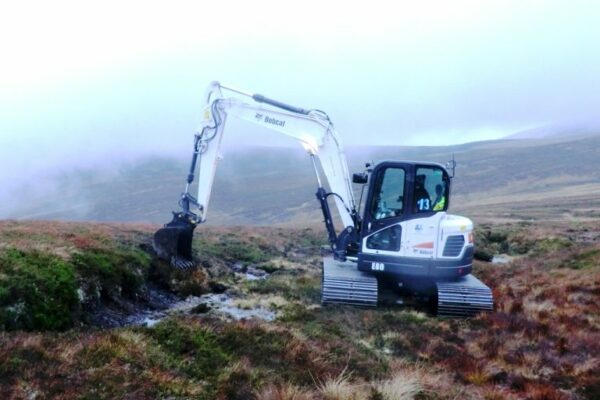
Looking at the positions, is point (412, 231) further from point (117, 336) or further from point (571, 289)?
point (117, 336)

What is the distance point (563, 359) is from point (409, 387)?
14.0ft

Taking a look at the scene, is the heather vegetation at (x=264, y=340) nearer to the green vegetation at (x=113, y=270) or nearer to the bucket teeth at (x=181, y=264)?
the green vegetation at (x=113, y=270)

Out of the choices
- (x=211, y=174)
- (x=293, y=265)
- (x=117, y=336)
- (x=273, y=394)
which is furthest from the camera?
(x=293, y=265)

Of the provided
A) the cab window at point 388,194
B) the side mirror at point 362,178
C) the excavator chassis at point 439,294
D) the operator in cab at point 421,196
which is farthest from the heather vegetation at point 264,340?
the side mirror at point 362,178

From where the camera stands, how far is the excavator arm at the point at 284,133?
17516 millimetres

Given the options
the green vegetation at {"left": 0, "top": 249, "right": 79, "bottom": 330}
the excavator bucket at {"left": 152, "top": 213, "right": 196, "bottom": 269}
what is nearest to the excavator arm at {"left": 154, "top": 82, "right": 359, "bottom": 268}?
the excavator bucket at {"left": 152, "top": 213, "right": 196, "bottom": 269}

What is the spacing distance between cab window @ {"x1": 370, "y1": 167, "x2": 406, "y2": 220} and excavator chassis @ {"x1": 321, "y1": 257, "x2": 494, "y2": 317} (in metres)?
1.82

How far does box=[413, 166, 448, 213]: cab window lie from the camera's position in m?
15.0

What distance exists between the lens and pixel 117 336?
7.51 meters

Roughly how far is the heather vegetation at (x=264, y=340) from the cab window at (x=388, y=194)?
2578 mm

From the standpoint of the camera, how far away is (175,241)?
19500mm

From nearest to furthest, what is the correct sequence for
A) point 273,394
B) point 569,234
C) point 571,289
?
point 273,394
point 571,289
point 569,234

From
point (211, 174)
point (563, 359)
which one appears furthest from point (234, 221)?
point (563, 359)

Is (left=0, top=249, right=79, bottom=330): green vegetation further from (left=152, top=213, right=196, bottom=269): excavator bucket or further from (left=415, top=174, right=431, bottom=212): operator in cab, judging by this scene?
(left=415, top=174, right=431, bottom=212): operator in cab
